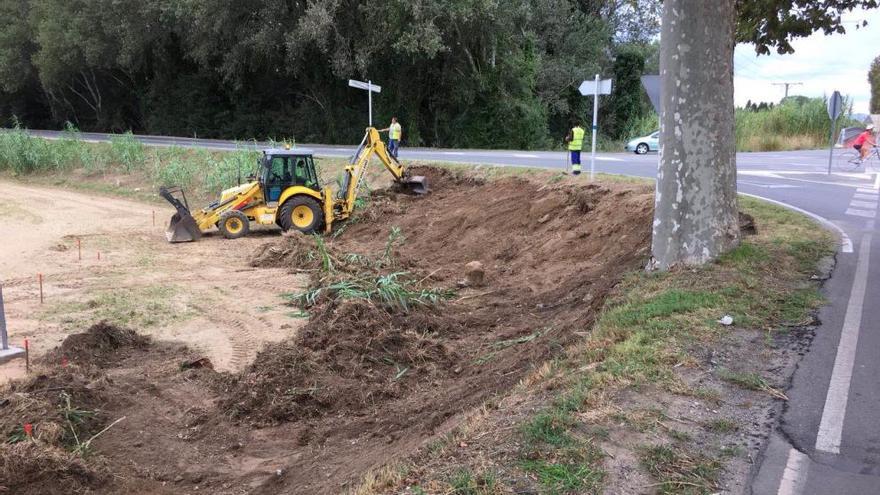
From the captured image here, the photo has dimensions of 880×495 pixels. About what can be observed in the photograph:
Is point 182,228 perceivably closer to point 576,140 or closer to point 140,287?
point 140,287

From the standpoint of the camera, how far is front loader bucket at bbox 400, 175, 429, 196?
67.3ft

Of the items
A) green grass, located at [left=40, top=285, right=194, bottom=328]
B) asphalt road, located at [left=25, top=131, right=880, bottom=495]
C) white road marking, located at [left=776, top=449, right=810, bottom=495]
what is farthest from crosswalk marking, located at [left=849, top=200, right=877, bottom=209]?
green grass, located at [left=40, top=285, right=194, bottom=328]

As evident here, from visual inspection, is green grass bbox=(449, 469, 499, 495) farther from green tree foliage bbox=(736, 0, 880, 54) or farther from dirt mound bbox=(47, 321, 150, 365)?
green tree foliage bbox=(736, 0, 880, 54)

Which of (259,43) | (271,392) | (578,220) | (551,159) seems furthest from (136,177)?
(271,392)

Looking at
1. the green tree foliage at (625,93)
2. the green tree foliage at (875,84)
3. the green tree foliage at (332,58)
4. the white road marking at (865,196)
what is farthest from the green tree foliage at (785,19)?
the green tree foliage at (875,84)

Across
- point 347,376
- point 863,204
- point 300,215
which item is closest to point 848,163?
point 863,204

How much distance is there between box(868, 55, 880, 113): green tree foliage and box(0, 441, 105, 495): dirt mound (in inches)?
3255

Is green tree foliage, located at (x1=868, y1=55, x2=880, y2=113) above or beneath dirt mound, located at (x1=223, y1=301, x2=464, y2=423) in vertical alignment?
above

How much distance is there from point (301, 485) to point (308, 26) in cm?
3000

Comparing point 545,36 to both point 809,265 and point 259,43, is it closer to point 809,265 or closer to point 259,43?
point 259,43

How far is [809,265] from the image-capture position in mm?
8562

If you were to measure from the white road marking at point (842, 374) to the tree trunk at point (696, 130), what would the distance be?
59.2 inches

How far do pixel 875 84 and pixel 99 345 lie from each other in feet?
274

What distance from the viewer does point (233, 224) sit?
17688 mm
